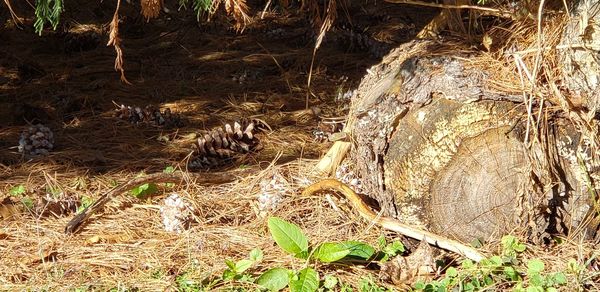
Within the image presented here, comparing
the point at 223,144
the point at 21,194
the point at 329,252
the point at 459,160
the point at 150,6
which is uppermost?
the point at 150,6

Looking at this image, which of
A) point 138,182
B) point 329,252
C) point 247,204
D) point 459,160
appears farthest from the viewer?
point 247,204

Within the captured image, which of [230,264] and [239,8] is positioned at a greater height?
[239,8]

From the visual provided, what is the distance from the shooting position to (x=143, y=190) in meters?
3.62

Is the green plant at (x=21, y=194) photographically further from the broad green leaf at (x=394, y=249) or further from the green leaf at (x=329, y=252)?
the broad green leaf at (x=394, y=249)

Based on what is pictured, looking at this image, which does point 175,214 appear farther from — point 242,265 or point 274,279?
point 274,279

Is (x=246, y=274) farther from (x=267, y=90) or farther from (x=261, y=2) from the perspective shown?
(x=261, y=2)

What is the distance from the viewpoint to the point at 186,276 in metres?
2.96

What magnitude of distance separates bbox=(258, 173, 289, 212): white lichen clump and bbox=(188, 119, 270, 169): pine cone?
581 millimetres

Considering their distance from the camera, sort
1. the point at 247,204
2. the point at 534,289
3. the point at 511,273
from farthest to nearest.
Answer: the point at 247,204 < the point at 511,273 < the point at 534,289

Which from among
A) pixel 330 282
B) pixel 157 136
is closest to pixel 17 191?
pixel 157 136

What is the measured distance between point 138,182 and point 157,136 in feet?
3.78

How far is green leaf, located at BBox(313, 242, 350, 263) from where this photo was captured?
9.68ft

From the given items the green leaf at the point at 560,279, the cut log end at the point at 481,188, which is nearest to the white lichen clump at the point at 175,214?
the cut log end at the point at 481,188

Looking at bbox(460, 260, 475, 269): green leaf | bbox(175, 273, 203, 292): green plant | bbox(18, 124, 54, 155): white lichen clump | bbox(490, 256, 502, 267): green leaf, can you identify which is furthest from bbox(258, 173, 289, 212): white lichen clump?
bbox(18, 124, 54, 155): white lichen clump
